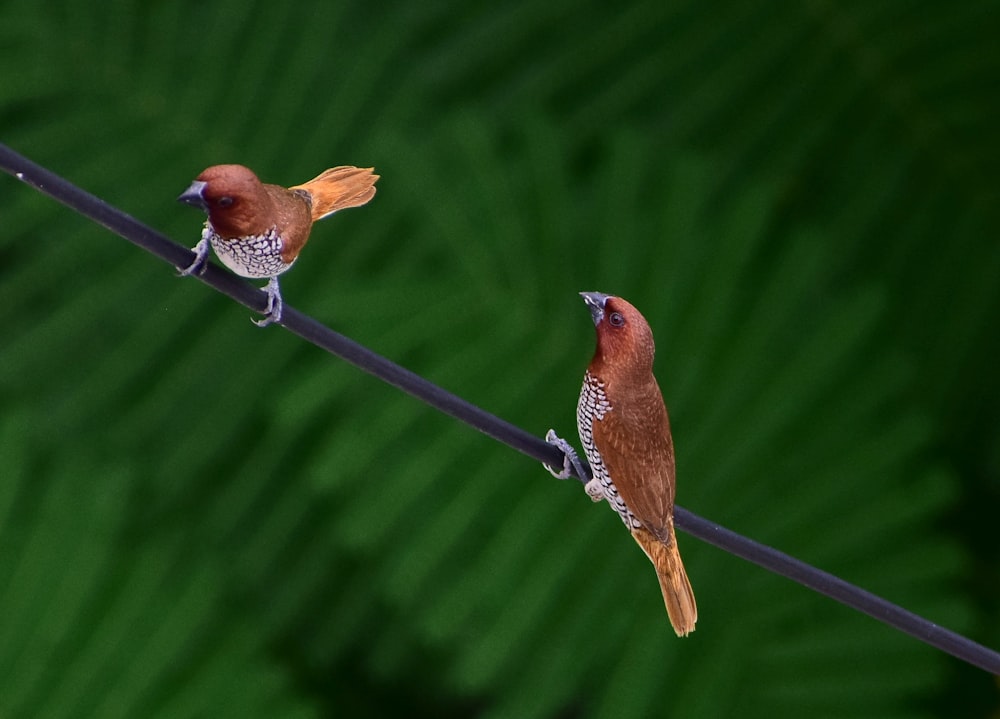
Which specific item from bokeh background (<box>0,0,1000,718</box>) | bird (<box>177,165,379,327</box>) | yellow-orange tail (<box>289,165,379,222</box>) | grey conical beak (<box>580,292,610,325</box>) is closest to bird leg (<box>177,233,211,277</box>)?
bird (<box>177,165,379,327</box>)

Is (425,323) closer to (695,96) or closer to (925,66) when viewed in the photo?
(695,96)

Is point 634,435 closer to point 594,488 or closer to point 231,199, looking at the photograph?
point 594,488

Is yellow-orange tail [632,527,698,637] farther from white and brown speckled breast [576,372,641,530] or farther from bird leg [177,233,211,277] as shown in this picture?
bird leg [177,233,211,277]

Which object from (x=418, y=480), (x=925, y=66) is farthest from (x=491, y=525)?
(x=925, y=66)

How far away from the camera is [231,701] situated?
143 cm

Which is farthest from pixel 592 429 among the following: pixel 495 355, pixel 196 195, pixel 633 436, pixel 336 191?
pixel 495 355

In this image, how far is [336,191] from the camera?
0.77 metres

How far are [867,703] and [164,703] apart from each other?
0.89 metres

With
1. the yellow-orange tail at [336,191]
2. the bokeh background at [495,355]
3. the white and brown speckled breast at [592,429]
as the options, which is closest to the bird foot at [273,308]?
the yellow-orange tail at [336,191]

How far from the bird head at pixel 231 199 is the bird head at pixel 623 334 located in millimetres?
240

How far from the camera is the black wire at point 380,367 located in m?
0.52

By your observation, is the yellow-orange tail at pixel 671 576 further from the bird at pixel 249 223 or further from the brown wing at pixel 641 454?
the bird at pixel 249 223

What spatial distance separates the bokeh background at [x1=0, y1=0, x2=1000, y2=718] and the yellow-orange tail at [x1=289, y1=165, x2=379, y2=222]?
1.69ft

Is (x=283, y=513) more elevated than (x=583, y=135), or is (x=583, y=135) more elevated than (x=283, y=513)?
(x=583, y=135)
